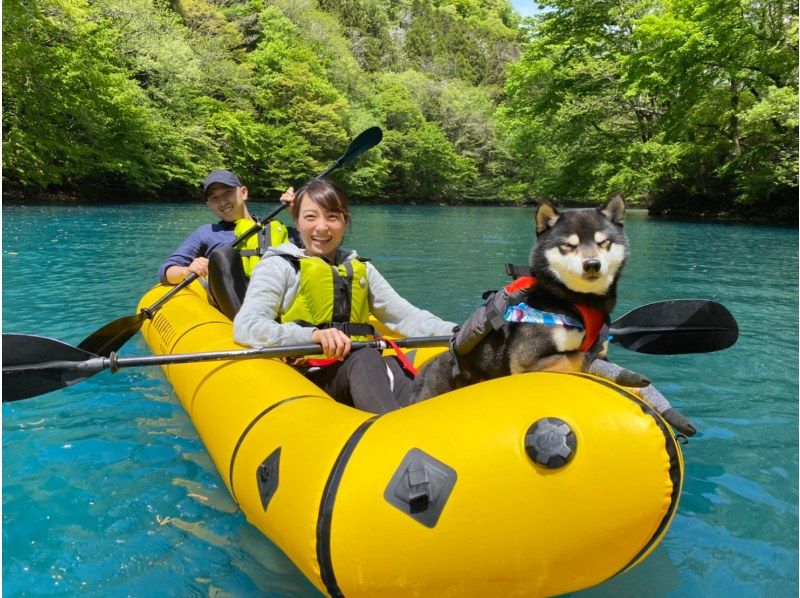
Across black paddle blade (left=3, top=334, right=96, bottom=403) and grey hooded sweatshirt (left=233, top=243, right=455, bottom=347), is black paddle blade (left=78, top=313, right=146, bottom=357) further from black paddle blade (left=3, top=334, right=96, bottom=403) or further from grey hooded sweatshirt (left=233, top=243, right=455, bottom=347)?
grey hooded sweatshirt (left=233, top=243, right=455, bottom=347)

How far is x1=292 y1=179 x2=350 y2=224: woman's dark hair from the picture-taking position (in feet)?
9.05

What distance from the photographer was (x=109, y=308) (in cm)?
605

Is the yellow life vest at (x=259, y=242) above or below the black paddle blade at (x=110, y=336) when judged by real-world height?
above

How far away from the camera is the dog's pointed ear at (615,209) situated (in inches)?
80.8

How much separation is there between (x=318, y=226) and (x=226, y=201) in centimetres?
238

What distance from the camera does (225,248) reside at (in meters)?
4.01

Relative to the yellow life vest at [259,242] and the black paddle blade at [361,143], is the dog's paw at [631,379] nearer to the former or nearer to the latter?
the yellow life vest at [259,242]

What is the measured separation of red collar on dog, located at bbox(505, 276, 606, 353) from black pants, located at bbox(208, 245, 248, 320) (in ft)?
8.00

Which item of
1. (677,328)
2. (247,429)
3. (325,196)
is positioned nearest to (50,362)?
(247,429)

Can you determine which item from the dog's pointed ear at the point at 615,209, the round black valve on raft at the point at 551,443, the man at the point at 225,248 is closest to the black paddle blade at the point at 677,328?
the dog's pointed ear at the point at 615,209

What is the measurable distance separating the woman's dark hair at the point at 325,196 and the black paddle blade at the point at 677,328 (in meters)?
1.39

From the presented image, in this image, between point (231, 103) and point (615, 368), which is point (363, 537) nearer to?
point (615, 368)

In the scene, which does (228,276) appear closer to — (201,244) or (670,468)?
(201,244)

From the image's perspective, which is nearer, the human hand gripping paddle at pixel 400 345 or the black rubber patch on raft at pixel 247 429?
the black rubber patch on raft at pixel 247 429
